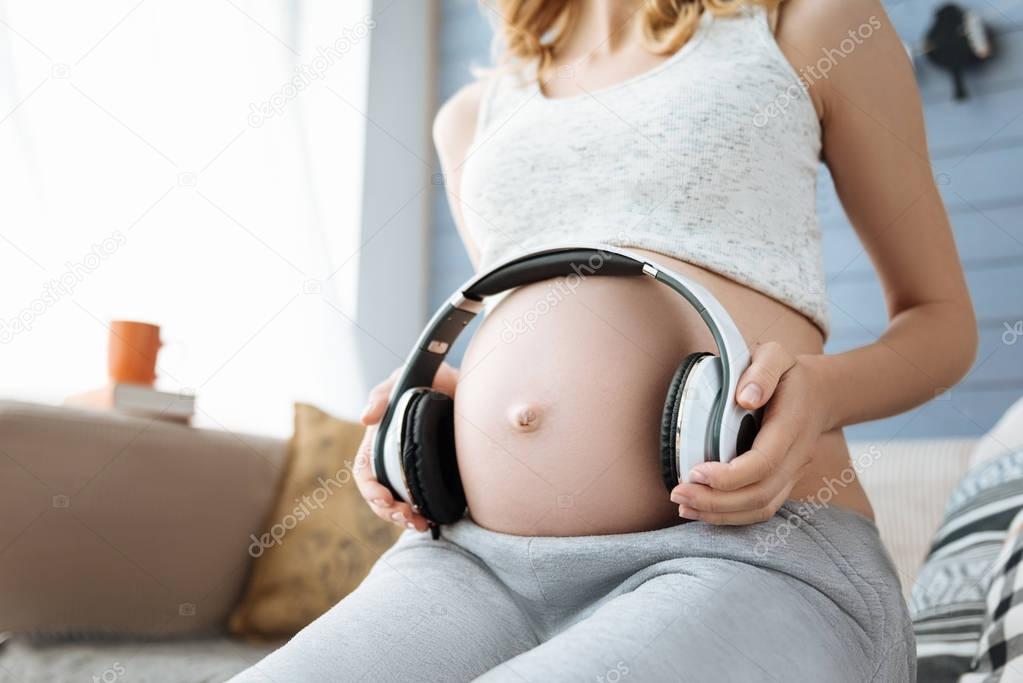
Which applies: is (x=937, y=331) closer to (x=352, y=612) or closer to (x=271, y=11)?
(x=352, y=612)

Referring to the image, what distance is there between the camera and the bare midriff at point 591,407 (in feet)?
2.19

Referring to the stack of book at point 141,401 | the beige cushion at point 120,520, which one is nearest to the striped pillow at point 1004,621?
the beige cushion at point 120,520

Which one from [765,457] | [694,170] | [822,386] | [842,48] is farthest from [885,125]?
[765,457]

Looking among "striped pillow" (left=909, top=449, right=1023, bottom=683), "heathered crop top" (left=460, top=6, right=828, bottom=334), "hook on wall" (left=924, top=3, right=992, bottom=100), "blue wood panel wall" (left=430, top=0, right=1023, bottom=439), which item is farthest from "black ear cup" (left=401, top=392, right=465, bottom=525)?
"hook on wall" (left=924, top=3, right=992, bottom=100)

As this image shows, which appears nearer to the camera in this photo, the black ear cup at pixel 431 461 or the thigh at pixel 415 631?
the thigh at pixel 415 631

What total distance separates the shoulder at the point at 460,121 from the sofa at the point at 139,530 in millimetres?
695

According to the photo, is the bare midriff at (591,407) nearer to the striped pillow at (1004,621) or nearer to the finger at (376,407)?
the finger at (376,407)

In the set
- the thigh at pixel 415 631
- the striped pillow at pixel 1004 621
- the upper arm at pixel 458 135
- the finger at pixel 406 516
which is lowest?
the striped pillow at pixel 1004 621

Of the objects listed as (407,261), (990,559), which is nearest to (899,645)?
(990,559)

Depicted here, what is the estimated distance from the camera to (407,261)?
108 inches

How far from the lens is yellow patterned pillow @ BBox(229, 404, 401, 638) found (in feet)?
5.18

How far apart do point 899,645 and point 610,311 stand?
1.05ft

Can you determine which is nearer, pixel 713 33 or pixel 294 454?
pixel 713 33

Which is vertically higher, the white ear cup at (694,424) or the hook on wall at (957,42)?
the hook on wall at (957,42)
